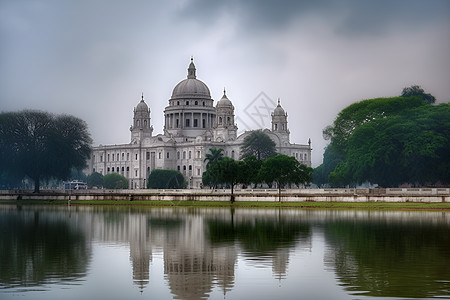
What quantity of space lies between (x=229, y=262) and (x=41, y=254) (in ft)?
26.0

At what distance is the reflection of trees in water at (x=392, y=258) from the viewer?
22.1 m

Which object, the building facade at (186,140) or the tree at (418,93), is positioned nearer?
the tree at (418,93)

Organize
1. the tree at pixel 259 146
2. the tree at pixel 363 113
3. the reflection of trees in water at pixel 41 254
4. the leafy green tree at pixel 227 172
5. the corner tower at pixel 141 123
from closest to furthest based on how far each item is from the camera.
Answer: the reflection of trees in water at pixel 41 254 → the leafy green tree at pixel 227 172 → the tree at pixel 363 113 → the tree at pixel 259 146 → the corner tower at pixel 141 123

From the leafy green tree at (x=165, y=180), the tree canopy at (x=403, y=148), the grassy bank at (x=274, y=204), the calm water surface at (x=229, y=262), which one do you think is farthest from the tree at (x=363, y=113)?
the calm water surface at (x=229, y=262)

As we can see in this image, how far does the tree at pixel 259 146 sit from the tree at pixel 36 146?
4734 cm

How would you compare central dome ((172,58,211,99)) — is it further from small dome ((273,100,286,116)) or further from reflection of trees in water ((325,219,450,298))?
reflection of trees in water ((325,219,450,298))

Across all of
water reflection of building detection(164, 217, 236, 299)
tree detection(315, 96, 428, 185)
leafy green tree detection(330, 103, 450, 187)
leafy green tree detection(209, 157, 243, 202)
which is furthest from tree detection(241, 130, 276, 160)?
water reflection of building detection(164, 217, 236, 299)

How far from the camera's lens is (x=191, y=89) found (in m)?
186

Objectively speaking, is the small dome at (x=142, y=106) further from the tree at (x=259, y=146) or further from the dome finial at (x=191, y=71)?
the tree at (x=259, y=146)

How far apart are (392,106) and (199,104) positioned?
90.2 m

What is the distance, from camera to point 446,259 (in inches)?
1104

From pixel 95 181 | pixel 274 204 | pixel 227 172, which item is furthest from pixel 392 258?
pixel 95 181

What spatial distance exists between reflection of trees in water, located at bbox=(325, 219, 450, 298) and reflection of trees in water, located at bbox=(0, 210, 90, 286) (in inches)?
357

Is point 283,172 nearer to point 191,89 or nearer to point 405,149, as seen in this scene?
point 405,149
